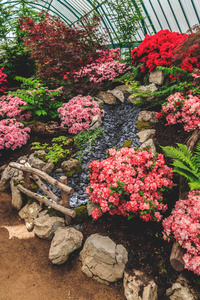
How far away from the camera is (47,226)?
3.76 m

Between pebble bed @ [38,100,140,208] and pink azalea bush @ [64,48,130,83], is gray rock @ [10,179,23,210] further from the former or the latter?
pink azalea bush @ [64,48,130,83]

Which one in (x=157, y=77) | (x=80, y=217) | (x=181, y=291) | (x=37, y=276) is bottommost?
(x=181, y=291)

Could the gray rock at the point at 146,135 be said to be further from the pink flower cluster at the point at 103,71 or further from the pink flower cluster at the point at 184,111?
the pink flower cluster at the point at 103,71

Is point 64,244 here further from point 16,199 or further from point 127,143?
point 127,143

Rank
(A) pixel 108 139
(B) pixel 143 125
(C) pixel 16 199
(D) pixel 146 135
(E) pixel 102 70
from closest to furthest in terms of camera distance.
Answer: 1. (C) pixel 16 199
2. (D) pixel 146 135
3. (B) pixel 143 125
4. (A) pixel 108 139
5. (E) pixel 102 70

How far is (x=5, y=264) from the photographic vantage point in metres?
3.46

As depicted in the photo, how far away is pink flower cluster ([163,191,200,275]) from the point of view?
2332 millimetres

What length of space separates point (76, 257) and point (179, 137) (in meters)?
3.20

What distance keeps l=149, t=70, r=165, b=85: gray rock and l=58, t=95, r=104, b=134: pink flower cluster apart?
188 centimetres

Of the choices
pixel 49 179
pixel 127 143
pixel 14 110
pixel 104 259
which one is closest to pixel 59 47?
pixel 14 110

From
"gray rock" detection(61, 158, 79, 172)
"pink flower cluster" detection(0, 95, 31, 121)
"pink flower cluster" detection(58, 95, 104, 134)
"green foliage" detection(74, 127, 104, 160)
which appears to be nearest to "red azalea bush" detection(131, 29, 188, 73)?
"pink flower cluster" detection(58, 95, 104, 134)

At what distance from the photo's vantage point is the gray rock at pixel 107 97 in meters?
6.51

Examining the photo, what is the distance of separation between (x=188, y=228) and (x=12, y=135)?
472 cm

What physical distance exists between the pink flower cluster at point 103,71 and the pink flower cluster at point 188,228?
5.50 m
